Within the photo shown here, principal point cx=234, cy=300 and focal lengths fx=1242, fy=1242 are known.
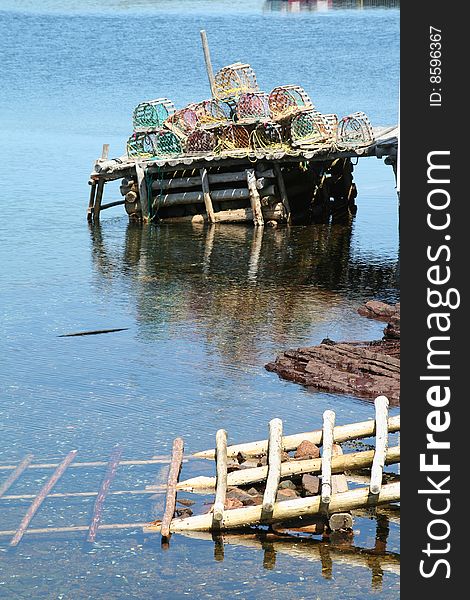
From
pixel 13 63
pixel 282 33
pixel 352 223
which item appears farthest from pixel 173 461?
pixel 282 33

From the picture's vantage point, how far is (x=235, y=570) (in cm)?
1398

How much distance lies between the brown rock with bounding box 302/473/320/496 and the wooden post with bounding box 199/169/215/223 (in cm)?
2126

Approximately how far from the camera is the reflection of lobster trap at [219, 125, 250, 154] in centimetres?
3528

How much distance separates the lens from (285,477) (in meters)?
15.3

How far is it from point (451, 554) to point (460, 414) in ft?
3.27

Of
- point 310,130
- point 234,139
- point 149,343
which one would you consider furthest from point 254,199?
point 149,343

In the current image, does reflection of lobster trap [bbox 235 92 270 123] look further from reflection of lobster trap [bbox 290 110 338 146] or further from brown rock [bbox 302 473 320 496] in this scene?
brown rock [bbox 302 473 320 496]

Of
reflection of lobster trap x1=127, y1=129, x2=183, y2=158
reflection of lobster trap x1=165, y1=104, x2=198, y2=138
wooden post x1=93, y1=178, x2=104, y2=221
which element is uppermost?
reflection of lobster trap x1=165, y1=104, x2=198, y2=138

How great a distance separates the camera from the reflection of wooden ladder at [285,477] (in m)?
14.4

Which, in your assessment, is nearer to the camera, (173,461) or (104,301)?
(173,461)

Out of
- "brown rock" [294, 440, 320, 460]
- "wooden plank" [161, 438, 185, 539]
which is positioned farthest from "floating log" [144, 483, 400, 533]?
"brown rock" [294, 440, 320, 460]

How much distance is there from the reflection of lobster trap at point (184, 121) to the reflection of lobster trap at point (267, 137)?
195 centimetres

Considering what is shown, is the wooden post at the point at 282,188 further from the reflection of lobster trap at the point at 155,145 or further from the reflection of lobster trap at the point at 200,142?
the reflection of lobster trap at the point at 155,145

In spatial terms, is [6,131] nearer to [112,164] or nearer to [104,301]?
[112,164]
